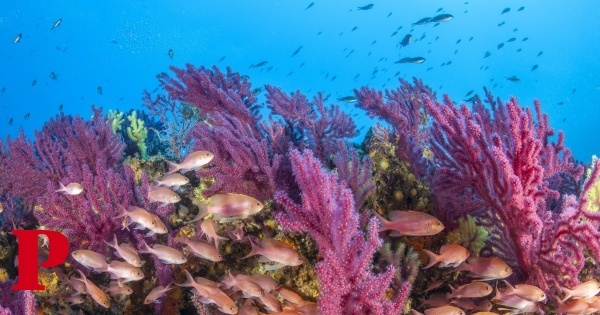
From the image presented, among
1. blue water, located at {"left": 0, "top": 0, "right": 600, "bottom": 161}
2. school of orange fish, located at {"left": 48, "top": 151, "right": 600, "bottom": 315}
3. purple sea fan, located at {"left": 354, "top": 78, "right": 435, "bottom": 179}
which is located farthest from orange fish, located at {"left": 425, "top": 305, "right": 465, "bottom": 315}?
blue water, located at {"left": 0, "top": 0, "right": 600, "bottom": 161}

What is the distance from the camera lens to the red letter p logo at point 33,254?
4098 mm

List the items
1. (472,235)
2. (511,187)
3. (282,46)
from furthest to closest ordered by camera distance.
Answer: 1. (282,46)
2. (472,235)
3. (511,187)

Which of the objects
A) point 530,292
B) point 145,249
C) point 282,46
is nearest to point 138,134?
point 145,249

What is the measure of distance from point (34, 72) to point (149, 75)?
3041 centimetres

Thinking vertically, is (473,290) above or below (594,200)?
above

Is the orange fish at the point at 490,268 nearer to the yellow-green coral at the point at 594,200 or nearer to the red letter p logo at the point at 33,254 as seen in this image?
the yellow-green coral at the point at 594,200

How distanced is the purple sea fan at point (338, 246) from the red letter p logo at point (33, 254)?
3.00 metres

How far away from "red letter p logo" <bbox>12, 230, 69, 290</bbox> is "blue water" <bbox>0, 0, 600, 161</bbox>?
10205 cm

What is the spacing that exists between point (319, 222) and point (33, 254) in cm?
328

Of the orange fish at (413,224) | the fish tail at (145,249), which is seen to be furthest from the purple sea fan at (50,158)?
the orange fish at (413,224)

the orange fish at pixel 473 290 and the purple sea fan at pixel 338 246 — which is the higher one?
the purple sea fan at pixel 338 246

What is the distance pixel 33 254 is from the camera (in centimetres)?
414

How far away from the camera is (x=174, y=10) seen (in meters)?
119

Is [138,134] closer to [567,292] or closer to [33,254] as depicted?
[33,254]
